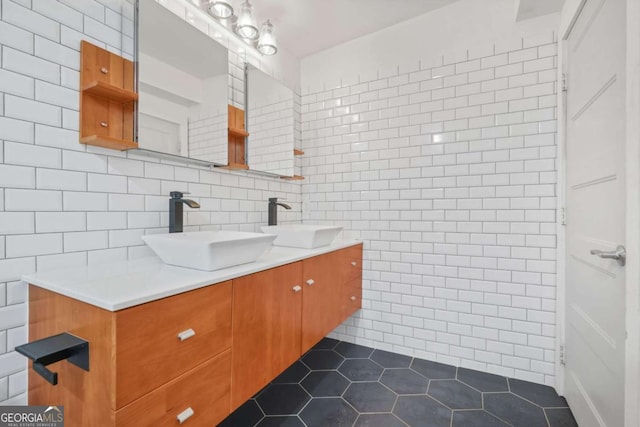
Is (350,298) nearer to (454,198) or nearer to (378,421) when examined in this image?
(378,421)

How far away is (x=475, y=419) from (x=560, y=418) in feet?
1.57

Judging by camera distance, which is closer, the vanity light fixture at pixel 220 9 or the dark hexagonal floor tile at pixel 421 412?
the dark hexagonal floor tile at pixel 421 412

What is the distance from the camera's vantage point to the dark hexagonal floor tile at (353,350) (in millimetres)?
2398

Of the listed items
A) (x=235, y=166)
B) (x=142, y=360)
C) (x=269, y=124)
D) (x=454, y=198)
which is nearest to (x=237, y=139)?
(x=235, y=166)

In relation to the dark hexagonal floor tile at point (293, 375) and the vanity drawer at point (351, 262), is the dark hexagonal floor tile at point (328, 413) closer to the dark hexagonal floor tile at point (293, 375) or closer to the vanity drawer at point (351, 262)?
the dark hexagonal floor tile at point (293, 375)

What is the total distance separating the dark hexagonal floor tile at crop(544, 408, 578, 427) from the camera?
1.63 meters

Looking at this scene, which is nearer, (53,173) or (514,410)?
(53,173)

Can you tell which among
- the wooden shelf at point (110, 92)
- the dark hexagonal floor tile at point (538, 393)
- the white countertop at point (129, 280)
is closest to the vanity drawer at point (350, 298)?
the white countertop at point (129, 280)

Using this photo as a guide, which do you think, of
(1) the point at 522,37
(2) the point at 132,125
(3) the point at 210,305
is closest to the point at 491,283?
(1) the point at 522,37

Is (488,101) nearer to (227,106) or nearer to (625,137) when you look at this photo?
(625,137)

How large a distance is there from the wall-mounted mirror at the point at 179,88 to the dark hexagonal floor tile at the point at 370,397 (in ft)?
5.57

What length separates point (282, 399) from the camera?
185 centimetres

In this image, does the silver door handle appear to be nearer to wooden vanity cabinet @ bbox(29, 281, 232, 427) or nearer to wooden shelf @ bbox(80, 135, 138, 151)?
wooden vanity cabinet @ bbox(29, 281, 232, 427)

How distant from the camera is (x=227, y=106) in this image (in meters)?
1.98
